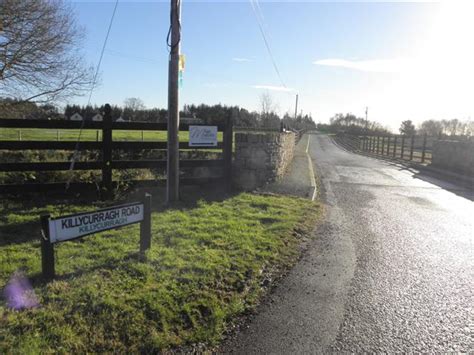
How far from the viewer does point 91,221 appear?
12.8 feet

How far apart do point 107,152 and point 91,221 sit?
361 cm

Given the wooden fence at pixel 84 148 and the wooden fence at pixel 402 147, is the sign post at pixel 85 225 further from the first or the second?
the wooden fence at pixel 402 147

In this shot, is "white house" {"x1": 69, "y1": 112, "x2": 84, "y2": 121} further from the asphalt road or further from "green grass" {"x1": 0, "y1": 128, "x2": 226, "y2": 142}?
the asphalt road

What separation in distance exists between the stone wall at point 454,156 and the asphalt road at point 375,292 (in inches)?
344

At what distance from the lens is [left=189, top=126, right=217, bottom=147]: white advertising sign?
8133 mm

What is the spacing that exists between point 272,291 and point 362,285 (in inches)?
43.6

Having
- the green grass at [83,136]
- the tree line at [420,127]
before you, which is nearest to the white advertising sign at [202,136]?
the green grass at [83,136]

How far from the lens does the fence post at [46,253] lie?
11.5 feet

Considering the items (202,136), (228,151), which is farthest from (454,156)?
(202,136)

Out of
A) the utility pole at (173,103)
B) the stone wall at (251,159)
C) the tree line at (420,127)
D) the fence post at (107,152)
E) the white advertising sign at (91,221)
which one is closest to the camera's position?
the white advertising sign at (91,221)

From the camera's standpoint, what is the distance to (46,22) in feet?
46.9

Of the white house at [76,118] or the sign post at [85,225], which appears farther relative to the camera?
the white house at [76,118]

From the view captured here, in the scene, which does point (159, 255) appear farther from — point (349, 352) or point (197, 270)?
point (349, 352)

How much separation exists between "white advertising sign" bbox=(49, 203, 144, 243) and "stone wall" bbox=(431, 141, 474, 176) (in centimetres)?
1480
